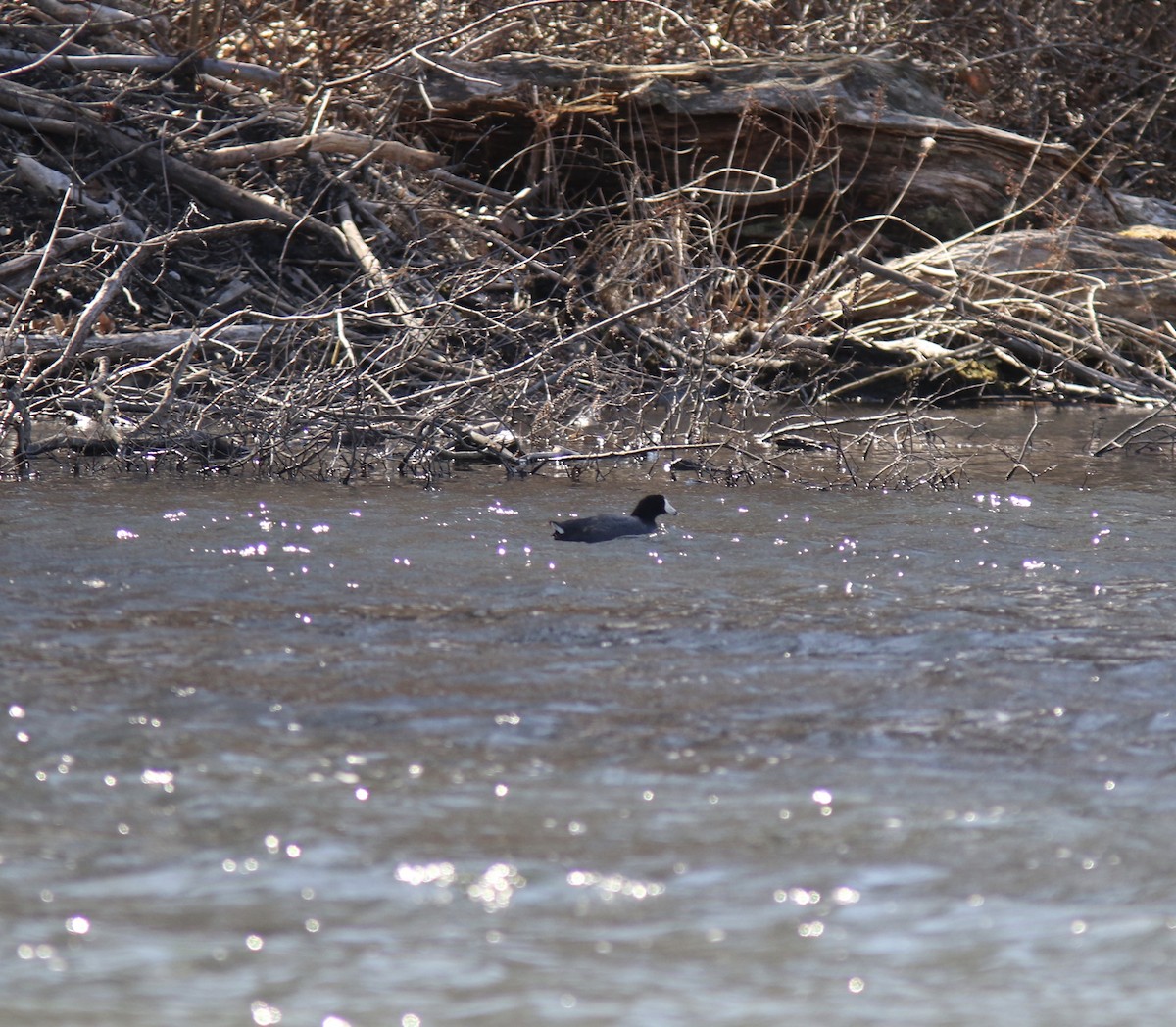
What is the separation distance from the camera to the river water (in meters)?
2.97

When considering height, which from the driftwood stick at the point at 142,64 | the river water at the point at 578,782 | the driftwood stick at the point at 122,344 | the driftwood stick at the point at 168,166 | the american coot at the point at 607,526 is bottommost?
the river water at the point at 578,782

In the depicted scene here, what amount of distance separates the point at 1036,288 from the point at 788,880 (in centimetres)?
1037

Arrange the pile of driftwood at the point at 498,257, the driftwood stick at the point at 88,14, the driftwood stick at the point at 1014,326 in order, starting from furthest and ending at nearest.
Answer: the driftwood stick at the point at 88,14, the driftwood stick at the point at 1014,326, the pile of driftwood at the point at 498,257

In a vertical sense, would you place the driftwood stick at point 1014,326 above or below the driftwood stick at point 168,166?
below

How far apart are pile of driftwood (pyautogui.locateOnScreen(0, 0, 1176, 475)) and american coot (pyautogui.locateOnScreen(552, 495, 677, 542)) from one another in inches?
45.9

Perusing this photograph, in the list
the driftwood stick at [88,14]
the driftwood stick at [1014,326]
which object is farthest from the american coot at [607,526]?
the driftwood stick at [88,14]

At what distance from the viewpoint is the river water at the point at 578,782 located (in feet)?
9.75

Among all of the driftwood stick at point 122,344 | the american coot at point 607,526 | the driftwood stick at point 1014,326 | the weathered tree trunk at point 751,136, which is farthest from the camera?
the weathered tree trunk at point 751,136

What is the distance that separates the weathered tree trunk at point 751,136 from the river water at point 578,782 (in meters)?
6.55

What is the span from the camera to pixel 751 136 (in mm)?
13062

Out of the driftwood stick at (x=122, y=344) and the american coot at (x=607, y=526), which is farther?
the driftwood stick at (x=122, y=344)

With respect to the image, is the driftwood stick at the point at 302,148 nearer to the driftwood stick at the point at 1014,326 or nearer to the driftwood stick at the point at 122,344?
the driftwood stick at the point at 122,344

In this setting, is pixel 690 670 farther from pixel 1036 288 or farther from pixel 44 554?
pixel 1036 288

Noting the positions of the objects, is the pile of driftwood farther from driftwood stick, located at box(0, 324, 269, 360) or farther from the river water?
the river water
